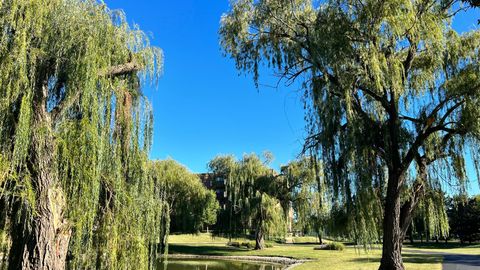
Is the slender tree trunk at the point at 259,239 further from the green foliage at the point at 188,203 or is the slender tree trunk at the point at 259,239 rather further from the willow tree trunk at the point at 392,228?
the willow tree trunk at the point at 392,228

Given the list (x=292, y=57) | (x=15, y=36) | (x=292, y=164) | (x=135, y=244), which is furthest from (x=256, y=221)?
(x=15, y=36)

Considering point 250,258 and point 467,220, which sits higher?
point 467,220

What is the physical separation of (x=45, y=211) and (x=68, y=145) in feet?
3.14

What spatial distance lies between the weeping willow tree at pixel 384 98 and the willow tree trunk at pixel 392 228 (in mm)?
23

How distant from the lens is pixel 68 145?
5.49m

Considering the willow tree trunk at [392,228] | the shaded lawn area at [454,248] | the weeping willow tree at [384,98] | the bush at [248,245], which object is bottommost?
the shaded lawn area at [454,248]

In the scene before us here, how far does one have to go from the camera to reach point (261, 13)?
10.3 m

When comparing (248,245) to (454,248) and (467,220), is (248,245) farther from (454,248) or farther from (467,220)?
(467,220)

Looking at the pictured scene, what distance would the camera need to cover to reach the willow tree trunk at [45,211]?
5180 mm

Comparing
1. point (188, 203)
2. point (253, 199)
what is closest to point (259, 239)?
point (253, 199)

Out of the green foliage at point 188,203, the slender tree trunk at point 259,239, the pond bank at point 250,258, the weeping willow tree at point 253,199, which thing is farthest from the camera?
the green foliage at point 188,203

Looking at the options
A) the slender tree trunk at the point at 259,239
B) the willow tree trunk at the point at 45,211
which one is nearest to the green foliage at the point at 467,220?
the slender tree trunk at the point at 259,239

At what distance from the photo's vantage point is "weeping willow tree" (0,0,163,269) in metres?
5.14

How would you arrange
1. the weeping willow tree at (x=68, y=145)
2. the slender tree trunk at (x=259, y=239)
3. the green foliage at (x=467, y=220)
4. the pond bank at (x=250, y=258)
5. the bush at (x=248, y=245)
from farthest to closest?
the green foliage at (x=467, y=220) → the bush at (x=248, y=245) → the slender tree trunk at (x=259, y=239) → the pond bank at (x=250, y=258) → the weeping willow tree at (x=68, y=145)
